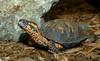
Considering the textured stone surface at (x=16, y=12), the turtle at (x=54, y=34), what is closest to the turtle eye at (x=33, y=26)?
the turtle at (x=54, y=34)

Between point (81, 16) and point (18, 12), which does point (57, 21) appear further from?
point (81, 16)

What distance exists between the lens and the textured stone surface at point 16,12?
297 cm

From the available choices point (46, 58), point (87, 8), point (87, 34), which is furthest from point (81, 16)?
point (46, 58)

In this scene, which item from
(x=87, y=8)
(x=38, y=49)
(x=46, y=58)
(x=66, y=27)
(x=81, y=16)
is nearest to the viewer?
(x=46, y=58)

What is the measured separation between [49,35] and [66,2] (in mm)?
1373

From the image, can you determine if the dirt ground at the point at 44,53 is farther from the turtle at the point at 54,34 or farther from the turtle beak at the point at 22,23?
the turtle beak at the point at 22,23

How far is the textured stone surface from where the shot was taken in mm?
2967

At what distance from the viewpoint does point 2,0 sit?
9.66ft

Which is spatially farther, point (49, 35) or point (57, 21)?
point (57, 21)

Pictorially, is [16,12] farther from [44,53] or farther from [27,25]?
[44,53]

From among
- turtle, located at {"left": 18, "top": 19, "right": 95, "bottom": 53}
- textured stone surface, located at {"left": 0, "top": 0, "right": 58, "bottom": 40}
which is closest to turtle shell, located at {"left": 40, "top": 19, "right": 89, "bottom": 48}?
turtle, located at {"left": 18, "top": 19, "right": 95, "bottom": 53}

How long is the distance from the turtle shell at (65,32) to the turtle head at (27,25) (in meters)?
0.10

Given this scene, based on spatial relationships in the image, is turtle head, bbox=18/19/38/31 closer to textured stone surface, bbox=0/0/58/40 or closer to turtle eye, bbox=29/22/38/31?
turtle eye, bbox=29/22/38/31

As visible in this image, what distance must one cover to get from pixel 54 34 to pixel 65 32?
158 millimetres
